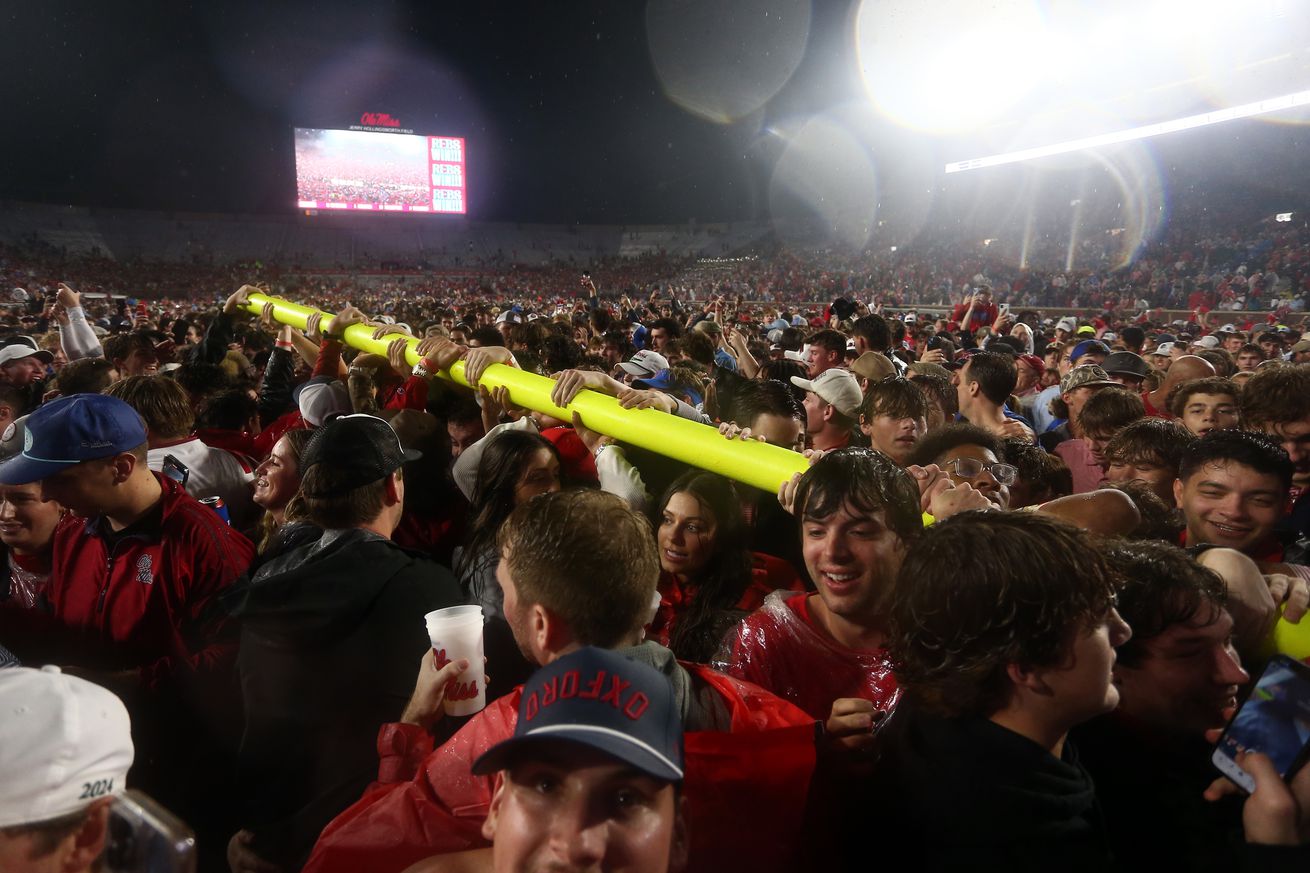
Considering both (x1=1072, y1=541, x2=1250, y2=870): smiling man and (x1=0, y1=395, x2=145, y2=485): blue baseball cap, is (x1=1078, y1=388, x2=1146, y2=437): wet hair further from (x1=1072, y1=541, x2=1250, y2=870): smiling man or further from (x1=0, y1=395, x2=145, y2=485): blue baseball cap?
(x1=0, y1=395, x2=145, y2=485): blue baseball cap

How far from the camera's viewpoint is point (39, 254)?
40.3 metres

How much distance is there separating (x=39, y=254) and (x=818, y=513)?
54.0 m

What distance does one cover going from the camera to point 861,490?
5.97ft

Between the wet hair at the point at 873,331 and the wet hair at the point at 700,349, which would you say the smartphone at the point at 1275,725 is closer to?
the wet hair at the point at 873,331

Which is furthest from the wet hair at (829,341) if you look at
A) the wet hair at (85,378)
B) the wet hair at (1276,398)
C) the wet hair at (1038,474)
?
the wet hair at (85,378)

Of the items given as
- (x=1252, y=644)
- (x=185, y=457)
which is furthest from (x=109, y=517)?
(x=1252, y=644)

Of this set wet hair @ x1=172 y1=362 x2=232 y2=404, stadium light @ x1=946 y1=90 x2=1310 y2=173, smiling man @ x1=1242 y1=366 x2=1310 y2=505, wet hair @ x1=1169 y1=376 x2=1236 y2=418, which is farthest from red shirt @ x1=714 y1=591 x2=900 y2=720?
stadium light @ x1=946 y1=90 x2=1310 y2=173

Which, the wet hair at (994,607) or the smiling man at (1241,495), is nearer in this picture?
the wet hair at (994,607)

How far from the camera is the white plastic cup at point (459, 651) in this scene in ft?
5.76

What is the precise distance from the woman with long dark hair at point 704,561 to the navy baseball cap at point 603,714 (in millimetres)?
1237

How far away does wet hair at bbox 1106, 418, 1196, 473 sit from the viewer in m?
2.98

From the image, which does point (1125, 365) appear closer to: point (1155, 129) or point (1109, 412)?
point (1109, 412)

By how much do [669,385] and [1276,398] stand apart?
3.09 metres

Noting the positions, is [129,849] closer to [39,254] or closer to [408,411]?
[408,411]
